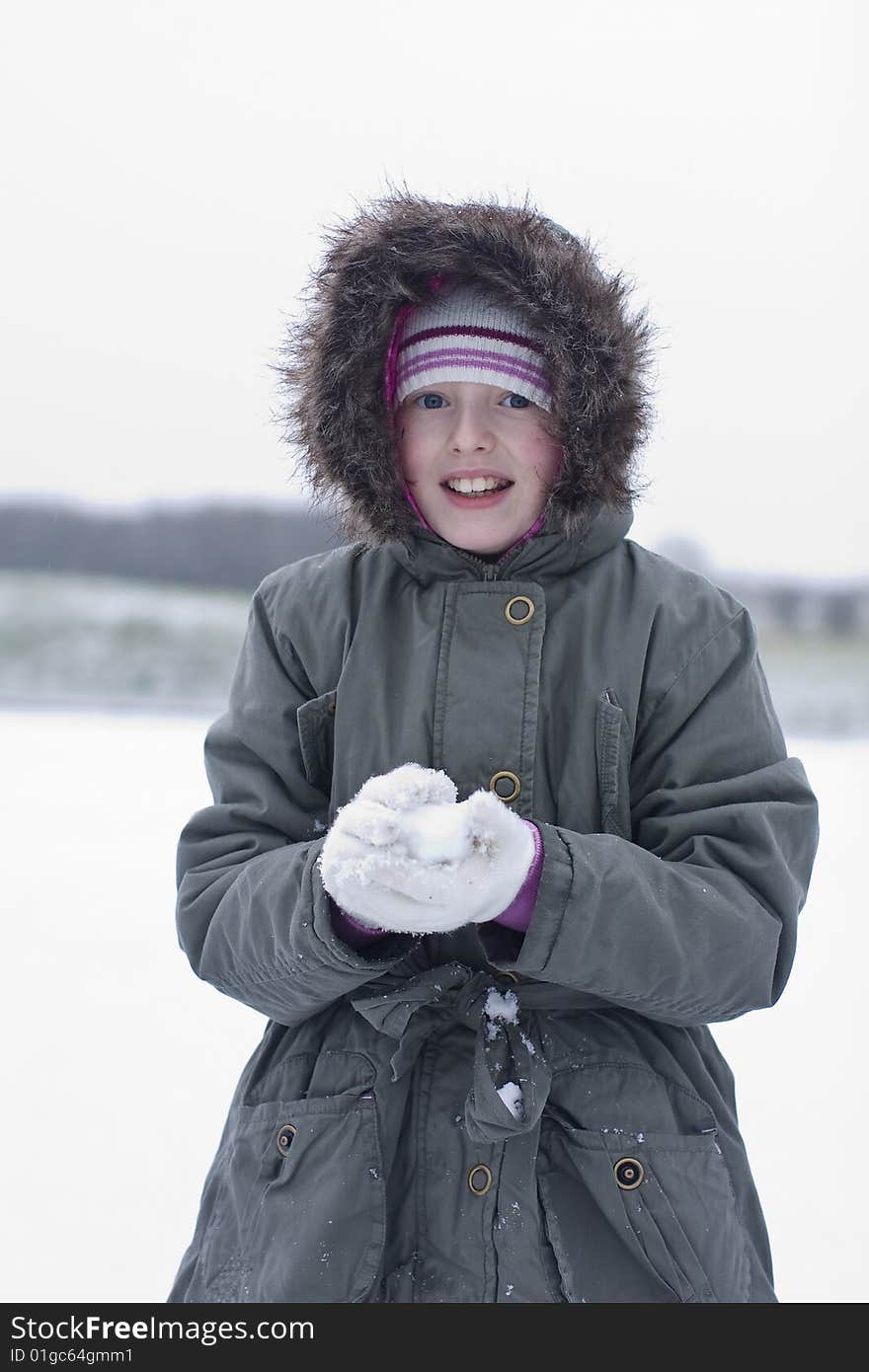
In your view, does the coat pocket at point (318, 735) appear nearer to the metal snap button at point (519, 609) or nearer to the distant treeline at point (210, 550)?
the metal snap button at point (519, 609)

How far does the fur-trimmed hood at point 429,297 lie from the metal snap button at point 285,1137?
53cm

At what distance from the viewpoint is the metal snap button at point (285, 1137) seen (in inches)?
37.7

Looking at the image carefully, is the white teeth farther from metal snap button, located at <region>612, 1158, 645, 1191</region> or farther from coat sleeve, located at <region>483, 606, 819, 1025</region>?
metal snap button, located at <region>612, 1158, 645, 1191</region>

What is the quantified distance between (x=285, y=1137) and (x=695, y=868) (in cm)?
40

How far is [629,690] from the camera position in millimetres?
1020

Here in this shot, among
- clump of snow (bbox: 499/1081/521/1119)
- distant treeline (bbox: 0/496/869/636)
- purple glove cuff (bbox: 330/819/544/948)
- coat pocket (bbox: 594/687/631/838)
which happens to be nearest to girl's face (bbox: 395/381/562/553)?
coat pocket (bbox: 594/687/631/838)

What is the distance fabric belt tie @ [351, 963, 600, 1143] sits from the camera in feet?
2.93

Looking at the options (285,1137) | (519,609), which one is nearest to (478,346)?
(519,609)

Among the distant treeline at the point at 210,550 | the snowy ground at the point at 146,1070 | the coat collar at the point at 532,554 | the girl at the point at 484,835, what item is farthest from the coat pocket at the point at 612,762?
the distant treeline at the point at 210,550

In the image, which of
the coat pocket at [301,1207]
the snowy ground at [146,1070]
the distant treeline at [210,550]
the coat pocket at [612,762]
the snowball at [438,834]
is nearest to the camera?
the snowball at [438,834]

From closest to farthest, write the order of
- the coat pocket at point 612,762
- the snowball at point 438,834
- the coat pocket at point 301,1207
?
1. the snowball at point 438,834
2. the coat pocket at point 301,1207
3. the coat pocket at point 612,762

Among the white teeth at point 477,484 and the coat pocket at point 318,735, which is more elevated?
the white teeth at point 477,484

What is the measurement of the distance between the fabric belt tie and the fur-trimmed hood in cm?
41

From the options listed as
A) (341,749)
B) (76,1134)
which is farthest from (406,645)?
(76,1134)
